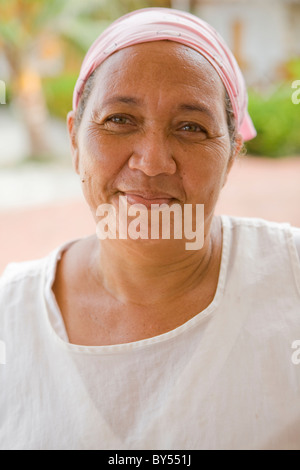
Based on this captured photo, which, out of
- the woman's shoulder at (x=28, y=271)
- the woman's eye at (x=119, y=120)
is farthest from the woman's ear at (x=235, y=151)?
the woman's shoulder at (x=28, y=271)

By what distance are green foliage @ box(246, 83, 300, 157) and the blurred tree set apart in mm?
3030

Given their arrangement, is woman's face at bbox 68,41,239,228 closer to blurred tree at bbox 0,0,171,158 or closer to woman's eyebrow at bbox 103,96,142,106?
woman's eyebrow at bbox 103,96,142,106

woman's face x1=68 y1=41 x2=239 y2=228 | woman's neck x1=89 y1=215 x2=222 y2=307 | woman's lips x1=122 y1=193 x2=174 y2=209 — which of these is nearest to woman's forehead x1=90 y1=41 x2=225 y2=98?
woman's face x1=68 y1=41 x2=239 y2=228

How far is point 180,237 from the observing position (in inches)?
54.0

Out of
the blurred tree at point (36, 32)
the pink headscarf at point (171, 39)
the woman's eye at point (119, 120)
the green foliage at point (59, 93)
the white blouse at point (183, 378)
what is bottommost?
the white blouse at point (183, 378)

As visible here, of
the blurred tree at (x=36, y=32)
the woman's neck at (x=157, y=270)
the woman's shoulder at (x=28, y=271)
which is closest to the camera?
the woman's neck at (x=157, y=270)

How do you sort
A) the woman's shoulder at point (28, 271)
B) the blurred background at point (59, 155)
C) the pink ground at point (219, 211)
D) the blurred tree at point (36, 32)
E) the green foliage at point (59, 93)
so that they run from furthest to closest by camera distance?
the green foliage at point (59, 93) < the blurred tree at point (36, 32) < the blurred background at point (59, 155) < the pink ground at point (219, 211) < the woman's shoulder at point (28, 271)

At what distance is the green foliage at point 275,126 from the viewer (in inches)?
345

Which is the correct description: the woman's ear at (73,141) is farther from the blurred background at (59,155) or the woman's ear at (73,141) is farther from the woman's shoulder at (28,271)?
the blurred background at (59,155)

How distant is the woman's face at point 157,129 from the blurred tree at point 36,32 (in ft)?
26.9

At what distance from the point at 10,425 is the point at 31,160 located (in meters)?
9.92

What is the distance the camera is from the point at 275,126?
868 centimetres

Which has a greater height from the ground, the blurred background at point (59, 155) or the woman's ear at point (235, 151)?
the blurred background at point (59, 155)

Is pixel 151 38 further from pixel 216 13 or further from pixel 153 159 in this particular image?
pixel 216 13
